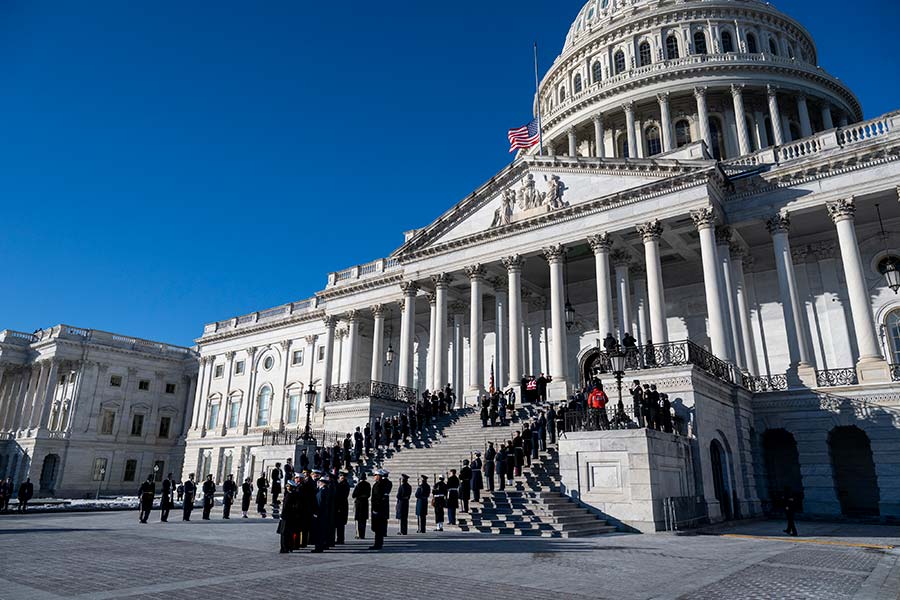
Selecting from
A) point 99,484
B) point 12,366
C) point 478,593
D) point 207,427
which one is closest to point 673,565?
point 478,593

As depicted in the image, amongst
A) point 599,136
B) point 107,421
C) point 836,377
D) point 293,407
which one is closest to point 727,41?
point 599,136

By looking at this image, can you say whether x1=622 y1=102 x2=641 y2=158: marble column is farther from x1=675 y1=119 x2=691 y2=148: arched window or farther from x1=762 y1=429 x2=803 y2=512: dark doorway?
x1=762 y1=429 x2=803 y2=512: dark doorway

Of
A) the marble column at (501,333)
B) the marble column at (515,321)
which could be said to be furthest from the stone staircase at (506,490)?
the marble column at (501,333)

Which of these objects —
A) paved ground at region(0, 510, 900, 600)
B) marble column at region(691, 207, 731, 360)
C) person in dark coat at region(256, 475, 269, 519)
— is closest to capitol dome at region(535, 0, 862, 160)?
marble column at region(691, 207, 731, 360)

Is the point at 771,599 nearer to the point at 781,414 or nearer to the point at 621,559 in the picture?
the point at 621,559

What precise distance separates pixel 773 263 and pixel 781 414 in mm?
10152

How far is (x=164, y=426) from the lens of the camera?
64375mm

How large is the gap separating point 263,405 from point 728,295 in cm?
4098

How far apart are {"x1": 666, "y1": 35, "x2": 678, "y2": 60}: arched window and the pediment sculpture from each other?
25328mm

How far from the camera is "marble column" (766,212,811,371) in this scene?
25984 millimetres

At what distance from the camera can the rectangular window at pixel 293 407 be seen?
2010 inches

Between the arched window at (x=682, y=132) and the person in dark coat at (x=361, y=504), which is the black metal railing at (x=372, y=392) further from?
the arched window at (x=682, y=132)

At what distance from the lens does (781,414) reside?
2514cm

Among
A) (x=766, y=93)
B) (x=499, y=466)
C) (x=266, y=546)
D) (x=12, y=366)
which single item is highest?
(x=766, y=93)
